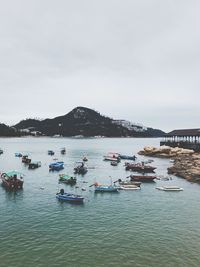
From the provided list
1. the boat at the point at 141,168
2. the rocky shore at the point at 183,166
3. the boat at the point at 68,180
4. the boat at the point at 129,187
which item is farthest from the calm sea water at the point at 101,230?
the boat at the point at 141,168

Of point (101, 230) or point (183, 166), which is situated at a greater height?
point (183, 166)

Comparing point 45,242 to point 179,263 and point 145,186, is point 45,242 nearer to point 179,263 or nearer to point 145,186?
point 179,263

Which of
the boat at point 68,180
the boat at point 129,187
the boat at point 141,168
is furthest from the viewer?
the boat at point 141,168

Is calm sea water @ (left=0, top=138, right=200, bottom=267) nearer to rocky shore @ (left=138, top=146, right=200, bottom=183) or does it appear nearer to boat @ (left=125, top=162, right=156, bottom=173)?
rocky shore @ (left=138, top=146, right=200, bottom=183)

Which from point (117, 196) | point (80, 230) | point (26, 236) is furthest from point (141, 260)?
point (117, 196)

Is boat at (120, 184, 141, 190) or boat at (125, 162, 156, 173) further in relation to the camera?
boat at (125, 162, 156, 173)

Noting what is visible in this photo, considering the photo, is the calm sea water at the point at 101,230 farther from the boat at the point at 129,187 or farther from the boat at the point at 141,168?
the boat at the point at 141,168

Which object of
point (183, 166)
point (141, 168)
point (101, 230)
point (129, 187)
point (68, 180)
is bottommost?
point (101, 230)

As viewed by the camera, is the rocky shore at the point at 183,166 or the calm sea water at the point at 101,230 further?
the rocky shore at the point at 183,166

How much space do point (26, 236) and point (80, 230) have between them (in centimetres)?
724

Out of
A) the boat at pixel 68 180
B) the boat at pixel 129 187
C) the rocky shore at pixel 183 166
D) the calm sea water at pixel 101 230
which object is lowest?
the calm sea water at pixel 101 230

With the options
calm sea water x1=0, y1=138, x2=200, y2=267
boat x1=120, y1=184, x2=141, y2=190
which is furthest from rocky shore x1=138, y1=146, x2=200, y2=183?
boat x1=120, y1=184, x2=141, y2=190

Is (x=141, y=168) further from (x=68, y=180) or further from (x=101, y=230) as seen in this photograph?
(x=101, y=230)

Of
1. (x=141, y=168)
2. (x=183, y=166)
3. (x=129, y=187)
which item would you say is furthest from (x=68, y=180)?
(x=183, y=166)
